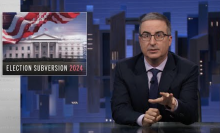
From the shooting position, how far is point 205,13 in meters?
4.14

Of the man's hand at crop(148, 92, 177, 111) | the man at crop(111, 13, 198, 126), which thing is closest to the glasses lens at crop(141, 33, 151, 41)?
the man at crop(111, 13, 198, 126)

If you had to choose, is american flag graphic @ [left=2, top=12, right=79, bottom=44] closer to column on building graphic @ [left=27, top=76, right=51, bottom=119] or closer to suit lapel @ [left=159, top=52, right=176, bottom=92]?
column on building graphic @ [left=27, top=76, right=51, bottom=119]

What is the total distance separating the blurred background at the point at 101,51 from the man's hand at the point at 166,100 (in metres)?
2.41

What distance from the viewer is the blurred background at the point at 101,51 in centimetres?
418

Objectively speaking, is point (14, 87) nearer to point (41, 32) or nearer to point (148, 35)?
point (41, 32)

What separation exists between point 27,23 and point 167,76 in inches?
103

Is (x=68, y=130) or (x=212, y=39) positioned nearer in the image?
(x=68, y=130)

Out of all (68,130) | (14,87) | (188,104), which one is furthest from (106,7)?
(68,130)

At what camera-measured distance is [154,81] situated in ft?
6.64

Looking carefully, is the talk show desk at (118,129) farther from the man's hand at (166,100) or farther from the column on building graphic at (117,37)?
the column on building graphic at (117,37)

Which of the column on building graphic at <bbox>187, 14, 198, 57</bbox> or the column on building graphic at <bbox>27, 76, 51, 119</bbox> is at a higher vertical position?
the column on building graphic at <bbox>187, 14, 198, 57</bbox>

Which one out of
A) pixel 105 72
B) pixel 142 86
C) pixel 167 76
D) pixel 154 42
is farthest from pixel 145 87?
pixel 105 72

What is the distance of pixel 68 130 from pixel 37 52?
2.67 meters

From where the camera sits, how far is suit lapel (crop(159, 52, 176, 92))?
2012mm
